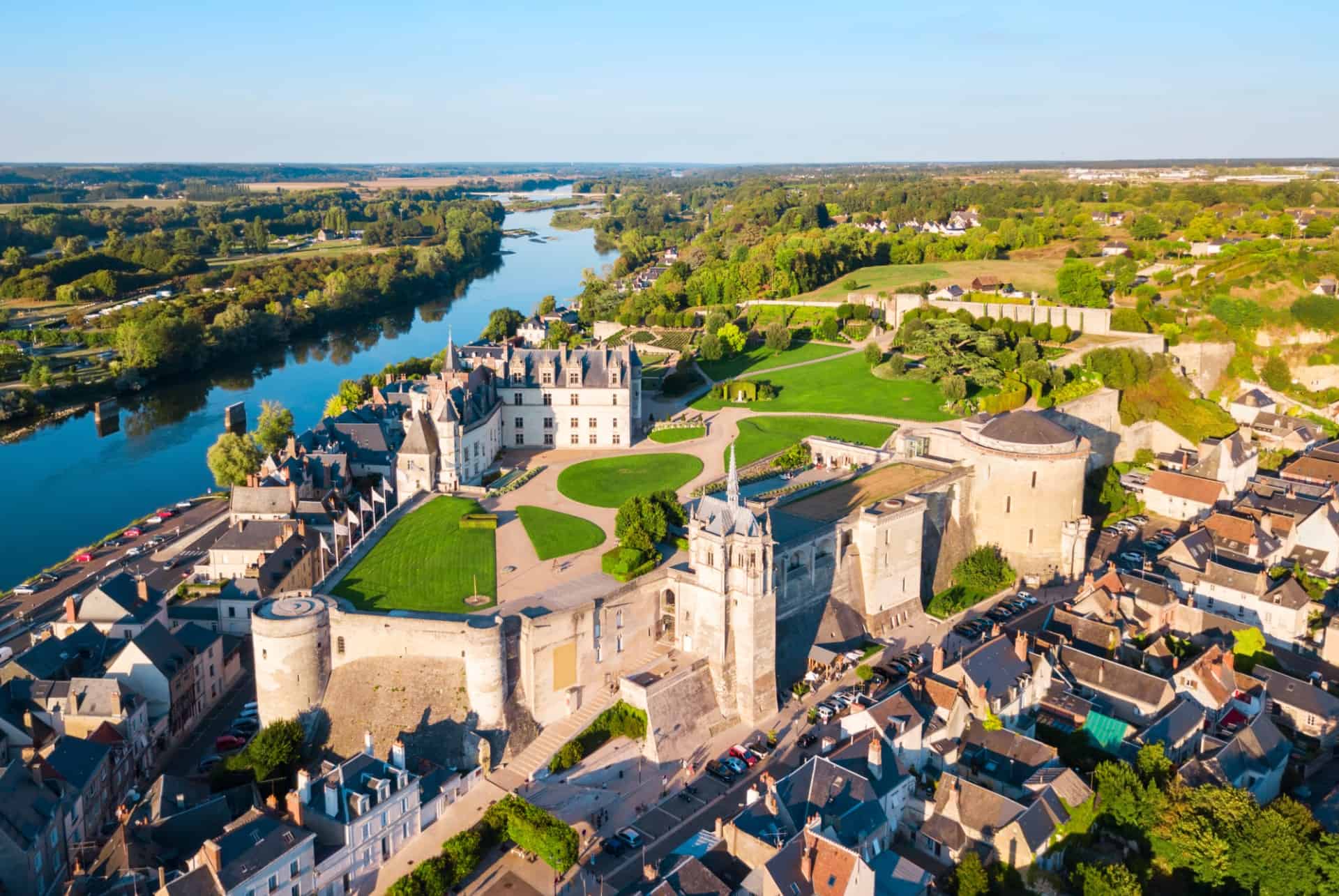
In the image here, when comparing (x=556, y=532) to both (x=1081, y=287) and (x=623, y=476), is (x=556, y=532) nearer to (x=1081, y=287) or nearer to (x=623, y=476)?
(x=623, y=476)

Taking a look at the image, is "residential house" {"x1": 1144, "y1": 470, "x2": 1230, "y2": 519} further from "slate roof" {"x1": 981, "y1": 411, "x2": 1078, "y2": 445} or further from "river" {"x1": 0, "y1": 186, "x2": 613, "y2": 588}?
"river" {"x1": 0, "y1": 186, "x2": 613, "y2": 588}

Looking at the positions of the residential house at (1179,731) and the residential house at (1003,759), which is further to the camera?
the residential house at (1179,731)

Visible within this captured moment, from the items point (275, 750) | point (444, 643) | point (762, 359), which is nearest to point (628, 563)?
point (444, 643)

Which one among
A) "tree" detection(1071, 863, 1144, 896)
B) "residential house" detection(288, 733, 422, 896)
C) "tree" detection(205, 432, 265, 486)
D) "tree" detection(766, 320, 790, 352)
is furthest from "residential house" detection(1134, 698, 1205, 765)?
"tree" detection(766, 320, 790, 352)

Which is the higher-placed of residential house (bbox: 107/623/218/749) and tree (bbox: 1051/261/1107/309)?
tree (bbox: 1051/261/1107/309)

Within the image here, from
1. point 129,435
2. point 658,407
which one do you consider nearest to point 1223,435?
point 658,407

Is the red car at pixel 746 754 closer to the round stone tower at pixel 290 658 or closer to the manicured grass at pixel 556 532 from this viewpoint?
the manicured grass at pixel 556 532

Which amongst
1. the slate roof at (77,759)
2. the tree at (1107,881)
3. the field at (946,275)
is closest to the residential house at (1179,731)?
the tree at (1107,881)
